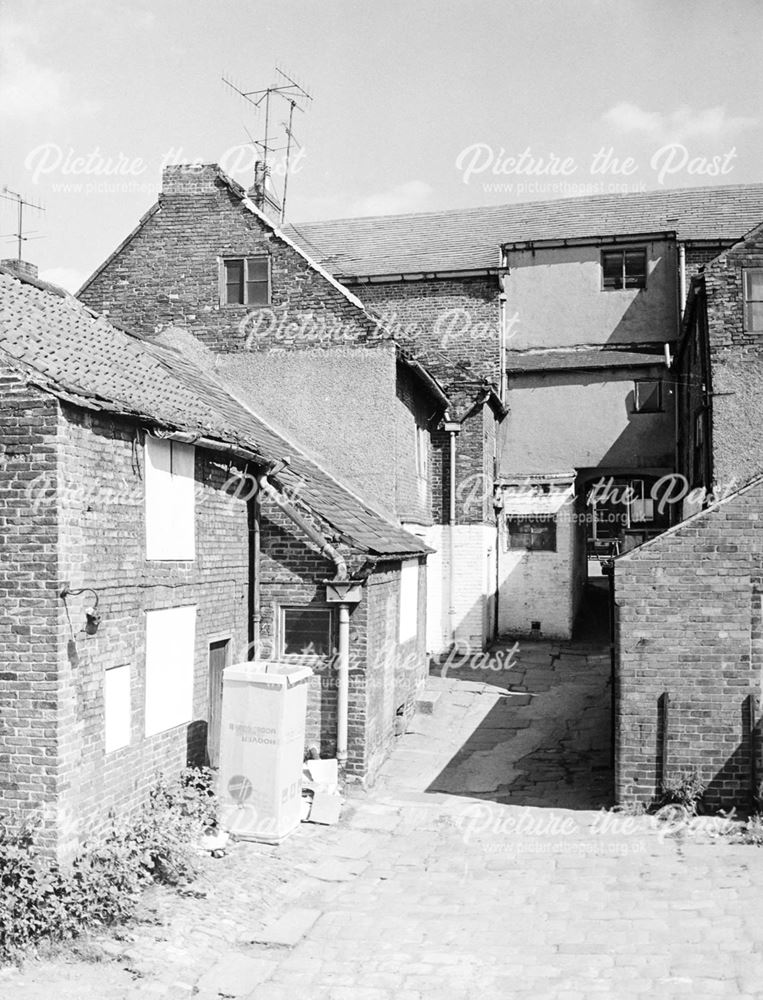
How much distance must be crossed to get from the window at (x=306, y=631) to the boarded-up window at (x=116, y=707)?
12.4 ft

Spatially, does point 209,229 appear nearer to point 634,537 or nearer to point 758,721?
point 634,537

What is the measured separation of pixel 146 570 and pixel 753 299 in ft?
41.0

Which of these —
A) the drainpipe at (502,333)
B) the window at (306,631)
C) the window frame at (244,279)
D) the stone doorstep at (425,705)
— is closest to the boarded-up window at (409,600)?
the stone doorstep at (425,705)

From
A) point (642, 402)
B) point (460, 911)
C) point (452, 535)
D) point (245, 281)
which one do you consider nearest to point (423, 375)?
point (245, 281)

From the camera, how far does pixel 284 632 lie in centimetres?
1365

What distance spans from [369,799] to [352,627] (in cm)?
233

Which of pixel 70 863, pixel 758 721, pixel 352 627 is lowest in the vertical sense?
pixel 70 863

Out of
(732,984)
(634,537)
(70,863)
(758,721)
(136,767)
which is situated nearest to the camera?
(732,984)

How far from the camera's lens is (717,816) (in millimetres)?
11320

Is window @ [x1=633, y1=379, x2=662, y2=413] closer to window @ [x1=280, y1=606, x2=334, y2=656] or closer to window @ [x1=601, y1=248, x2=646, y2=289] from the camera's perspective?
window @ [x1=601, y1=248, x2=646, y2=289]

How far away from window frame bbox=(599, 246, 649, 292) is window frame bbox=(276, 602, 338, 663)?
52.1 feet

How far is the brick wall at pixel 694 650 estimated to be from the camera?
37.4 ft

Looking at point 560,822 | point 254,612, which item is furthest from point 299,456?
point 560,822

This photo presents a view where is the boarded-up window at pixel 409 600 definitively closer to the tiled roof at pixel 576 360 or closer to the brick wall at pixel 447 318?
the brick wall at pixel 447 318
